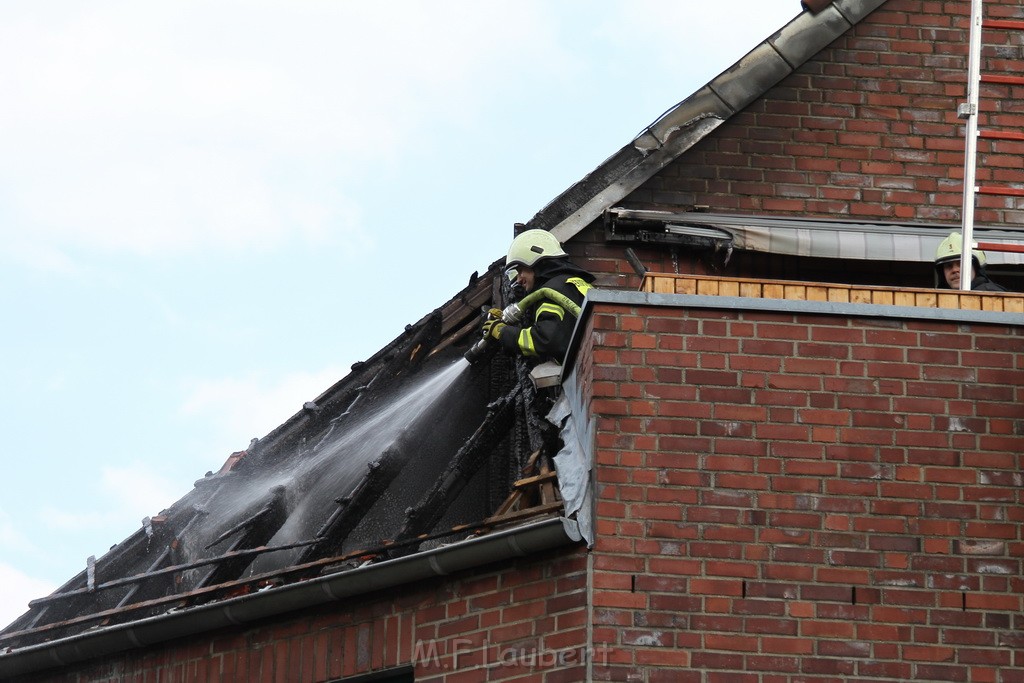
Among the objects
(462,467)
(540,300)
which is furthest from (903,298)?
(462,467)

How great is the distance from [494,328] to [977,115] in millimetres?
2909

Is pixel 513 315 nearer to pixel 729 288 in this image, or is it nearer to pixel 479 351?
pixel 479 351

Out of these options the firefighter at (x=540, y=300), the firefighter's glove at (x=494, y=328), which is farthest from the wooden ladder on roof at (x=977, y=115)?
the firefighter's glove at (x=494, y=328)

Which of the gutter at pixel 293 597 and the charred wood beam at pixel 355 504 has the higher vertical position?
the charred wood beam at pixel 355 504

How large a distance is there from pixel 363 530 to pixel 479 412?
3.91 ft

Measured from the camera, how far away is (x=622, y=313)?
764 centimetres

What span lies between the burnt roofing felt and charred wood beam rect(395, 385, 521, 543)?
0.01 meters

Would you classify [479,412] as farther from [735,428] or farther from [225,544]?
[735,428]

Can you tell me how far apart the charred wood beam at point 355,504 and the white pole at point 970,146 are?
336 cm

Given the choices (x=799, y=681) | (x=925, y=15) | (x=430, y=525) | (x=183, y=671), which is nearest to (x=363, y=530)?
(x=430, y=525)

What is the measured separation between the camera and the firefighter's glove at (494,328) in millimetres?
9352

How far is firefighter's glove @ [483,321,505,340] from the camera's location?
9.35 meters

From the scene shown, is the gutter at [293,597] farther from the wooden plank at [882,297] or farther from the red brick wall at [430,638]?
the wooden plank at [882,297]

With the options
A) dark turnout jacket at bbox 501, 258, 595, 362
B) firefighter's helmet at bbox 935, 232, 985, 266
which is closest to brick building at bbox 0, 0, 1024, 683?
dark turnout jacket at bbox 501, 258, 595, 362
